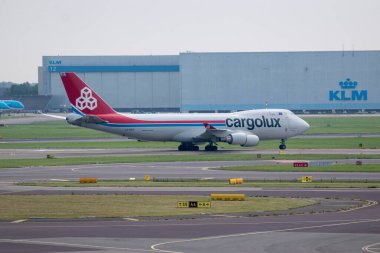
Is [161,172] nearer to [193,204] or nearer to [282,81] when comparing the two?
[193,204]

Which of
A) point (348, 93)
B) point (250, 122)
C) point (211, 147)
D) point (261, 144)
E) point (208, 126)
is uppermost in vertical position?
point (348, 93)

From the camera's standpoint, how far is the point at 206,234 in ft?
97.5

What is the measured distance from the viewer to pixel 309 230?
30.5 metres

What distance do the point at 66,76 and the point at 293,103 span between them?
11259cm

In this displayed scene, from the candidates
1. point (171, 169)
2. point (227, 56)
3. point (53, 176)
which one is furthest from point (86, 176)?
point (227, 56)

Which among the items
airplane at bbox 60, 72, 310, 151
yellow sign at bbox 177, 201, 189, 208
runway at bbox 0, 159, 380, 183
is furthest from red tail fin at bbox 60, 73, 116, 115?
yellow sign at bbox 177, 201, 189, 208

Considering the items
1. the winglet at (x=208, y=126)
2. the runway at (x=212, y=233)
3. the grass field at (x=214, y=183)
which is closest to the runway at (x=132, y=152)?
the winglet at (x=208, y=126)

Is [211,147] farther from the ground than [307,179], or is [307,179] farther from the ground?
[211,147]

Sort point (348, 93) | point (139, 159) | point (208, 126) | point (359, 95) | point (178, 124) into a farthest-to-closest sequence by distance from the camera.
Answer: point (348, 93), point (359, 95), point (178, 124), point (208, 126), point (139, 159)

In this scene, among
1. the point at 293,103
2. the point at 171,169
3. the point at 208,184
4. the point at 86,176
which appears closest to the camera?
the point at 208,184

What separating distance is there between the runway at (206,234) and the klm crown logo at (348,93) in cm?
15167

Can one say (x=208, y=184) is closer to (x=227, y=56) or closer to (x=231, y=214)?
(x=231, y=214)

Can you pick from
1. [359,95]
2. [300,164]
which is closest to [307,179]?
[300,164]

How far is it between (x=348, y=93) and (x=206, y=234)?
524 ft
